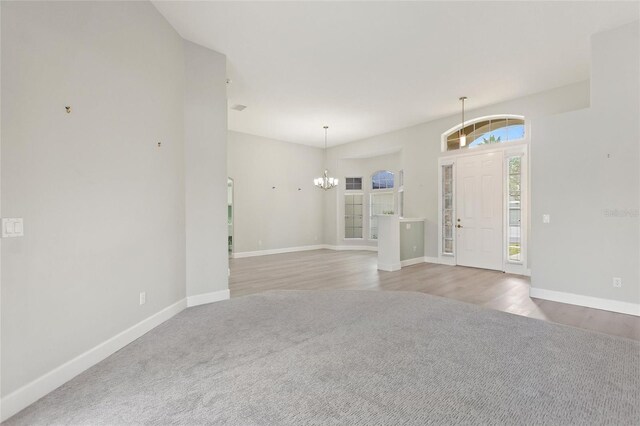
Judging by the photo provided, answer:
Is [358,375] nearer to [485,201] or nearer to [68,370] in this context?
[68,370]

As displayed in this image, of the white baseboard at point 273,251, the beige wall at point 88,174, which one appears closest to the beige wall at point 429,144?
the white baseboard at point 273,251

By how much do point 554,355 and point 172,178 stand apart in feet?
13.7

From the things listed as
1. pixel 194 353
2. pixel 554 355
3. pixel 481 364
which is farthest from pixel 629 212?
pixel 194 353

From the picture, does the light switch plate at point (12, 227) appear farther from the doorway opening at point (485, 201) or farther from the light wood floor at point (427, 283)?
the doorway opening at point (485, 201)

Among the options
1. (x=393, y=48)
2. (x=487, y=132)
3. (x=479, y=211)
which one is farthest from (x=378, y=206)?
(x=393, y=48)

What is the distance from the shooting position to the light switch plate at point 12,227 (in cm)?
180

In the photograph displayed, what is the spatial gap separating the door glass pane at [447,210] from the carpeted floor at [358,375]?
12.4 ft

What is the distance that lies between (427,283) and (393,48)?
3.72 m

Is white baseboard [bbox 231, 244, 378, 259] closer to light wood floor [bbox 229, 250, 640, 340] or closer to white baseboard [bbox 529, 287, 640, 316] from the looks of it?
light wood floor [bbox 229, 250, 640, 340]

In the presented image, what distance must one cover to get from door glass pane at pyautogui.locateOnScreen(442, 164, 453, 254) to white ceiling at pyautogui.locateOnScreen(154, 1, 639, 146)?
1566 millimetres

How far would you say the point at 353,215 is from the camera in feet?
33.9

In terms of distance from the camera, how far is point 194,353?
8.49 feet

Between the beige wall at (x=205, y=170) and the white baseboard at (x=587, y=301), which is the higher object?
the beige wall at (x=205, y=170)

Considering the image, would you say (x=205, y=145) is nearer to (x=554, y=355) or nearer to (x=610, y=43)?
(x=554, y=355)
